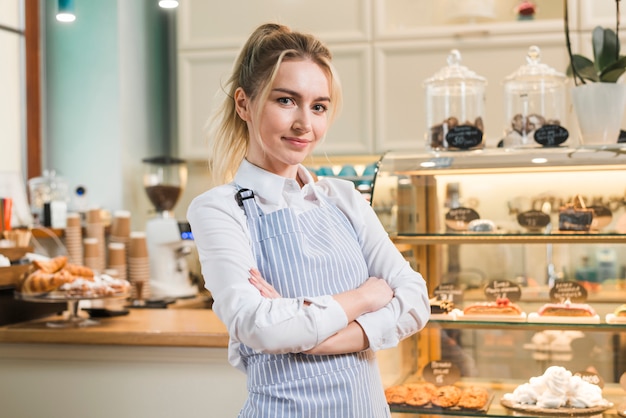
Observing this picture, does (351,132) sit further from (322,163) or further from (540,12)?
(540,12)

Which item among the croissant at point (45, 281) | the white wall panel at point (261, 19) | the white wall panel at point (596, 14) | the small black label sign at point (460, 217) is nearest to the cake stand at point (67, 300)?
the croissant at point (45, 281)

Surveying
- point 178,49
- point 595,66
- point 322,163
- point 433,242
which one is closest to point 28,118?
point 178,49

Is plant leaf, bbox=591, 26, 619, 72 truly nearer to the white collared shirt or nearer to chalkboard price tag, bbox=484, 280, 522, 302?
chalkboard price tag, bbox=484, 280, 522, 302

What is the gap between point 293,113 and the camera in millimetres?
1398

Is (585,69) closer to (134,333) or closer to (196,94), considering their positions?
(134,333)

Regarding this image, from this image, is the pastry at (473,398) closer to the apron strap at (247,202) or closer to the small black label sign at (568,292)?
the small black label sign at (568,292)

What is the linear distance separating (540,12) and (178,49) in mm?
1666

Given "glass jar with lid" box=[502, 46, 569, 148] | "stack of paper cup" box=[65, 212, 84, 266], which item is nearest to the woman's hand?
"glass jar with lid" box=[502, 46, 569, 148]

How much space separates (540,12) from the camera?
3789mm

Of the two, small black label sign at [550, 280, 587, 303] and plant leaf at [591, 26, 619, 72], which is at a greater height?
plant leaf at [591, 26, 619, 72]

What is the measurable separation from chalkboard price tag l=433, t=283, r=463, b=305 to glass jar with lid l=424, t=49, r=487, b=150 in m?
0.38

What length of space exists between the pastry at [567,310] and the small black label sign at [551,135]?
0.42 metres

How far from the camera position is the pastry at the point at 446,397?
83.7 inches

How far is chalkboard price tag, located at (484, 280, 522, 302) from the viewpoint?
2.25 m
